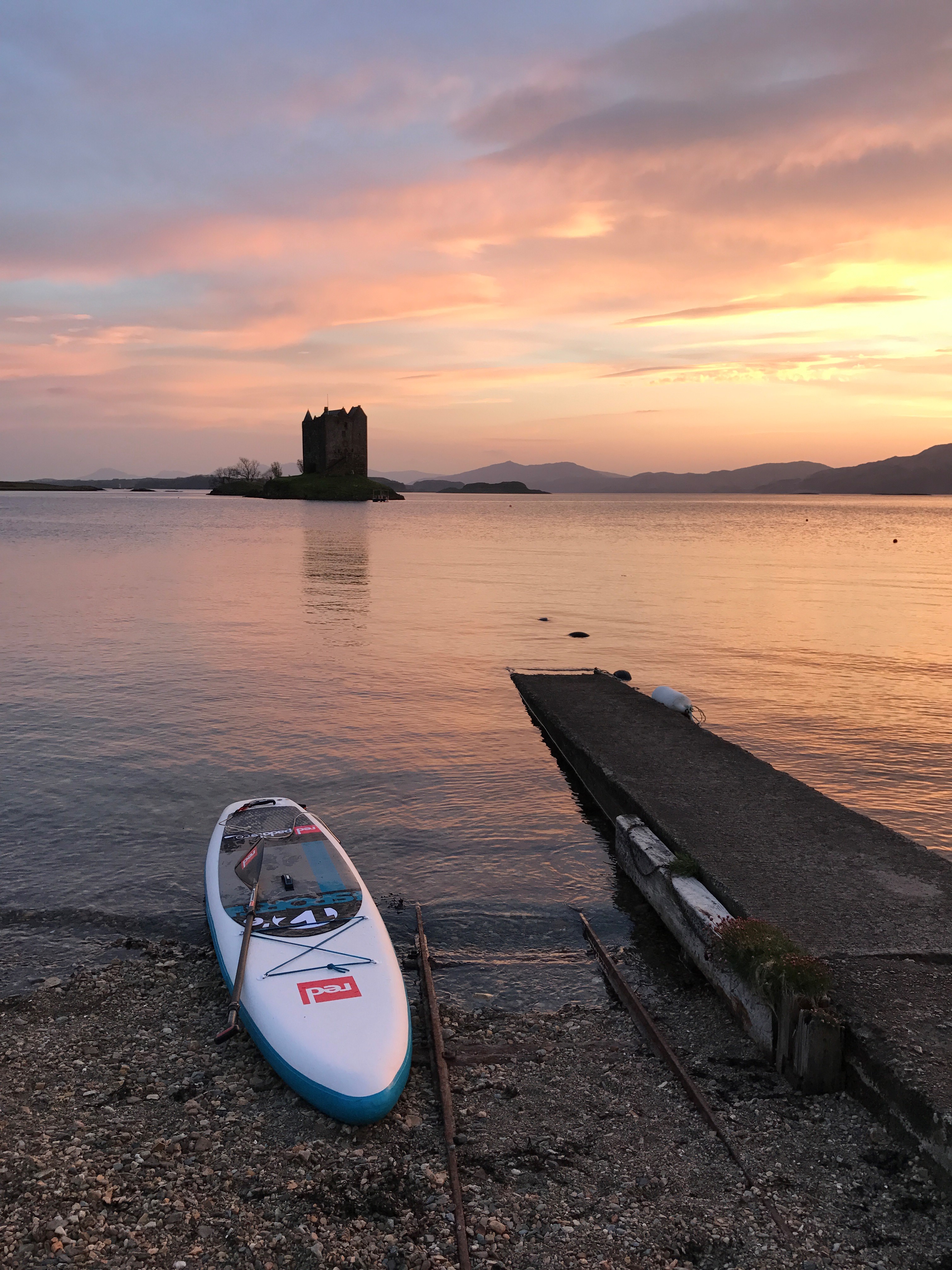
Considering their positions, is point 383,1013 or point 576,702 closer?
point 383,1013

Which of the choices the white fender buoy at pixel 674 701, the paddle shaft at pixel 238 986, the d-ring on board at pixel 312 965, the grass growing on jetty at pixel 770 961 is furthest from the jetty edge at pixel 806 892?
the paddle shaft at pixel 238 986

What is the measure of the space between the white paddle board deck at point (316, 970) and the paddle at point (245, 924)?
6 centimetres

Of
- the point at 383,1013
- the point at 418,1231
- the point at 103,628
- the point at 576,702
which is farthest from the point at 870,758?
the point at 103,628

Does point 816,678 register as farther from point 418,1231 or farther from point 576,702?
point 418,1231

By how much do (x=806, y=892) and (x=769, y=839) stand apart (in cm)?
171

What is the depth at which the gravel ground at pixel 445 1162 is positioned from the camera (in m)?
5.89

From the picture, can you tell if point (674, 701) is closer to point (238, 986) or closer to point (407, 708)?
point (407, 708)

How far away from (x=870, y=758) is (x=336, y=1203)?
1451 centimetres

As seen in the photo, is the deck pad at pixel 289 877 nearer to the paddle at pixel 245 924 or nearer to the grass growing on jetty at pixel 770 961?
the paddle at pixel 245 924

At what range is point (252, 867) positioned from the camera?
10898mm

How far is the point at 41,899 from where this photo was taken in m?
11.3

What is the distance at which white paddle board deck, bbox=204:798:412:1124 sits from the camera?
291 inches

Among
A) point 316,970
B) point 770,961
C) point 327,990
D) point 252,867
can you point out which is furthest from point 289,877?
point 770,961

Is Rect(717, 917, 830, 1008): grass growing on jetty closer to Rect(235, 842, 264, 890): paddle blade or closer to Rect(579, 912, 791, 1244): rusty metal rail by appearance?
Rect(579, 912, 791, 1244): rusty metal rail
